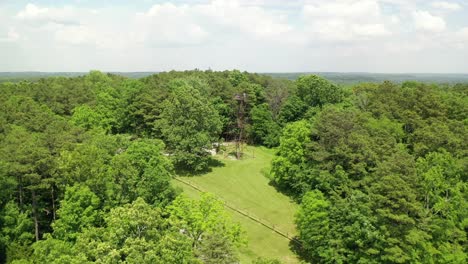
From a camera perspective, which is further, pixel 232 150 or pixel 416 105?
pixel 232 150

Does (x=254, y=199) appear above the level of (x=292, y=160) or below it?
below

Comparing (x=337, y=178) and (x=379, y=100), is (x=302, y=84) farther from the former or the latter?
(x=337, y=178)

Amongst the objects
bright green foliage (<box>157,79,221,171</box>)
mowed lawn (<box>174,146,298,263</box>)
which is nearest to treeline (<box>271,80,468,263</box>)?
mowed lawn (<box>174,146,298,263</box>)

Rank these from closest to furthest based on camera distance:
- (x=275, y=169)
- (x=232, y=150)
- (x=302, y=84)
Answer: (x=275, y=169) → (x=232, y=150) → (x=302, y=84)

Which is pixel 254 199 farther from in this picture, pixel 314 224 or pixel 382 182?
pixel 382 182

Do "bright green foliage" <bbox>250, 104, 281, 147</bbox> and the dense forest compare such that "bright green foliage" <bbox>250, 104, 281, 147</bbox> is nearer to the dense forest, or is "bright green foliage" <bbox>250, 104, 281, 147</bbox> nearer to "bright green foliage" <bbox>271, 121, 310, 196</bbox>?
the dense forest

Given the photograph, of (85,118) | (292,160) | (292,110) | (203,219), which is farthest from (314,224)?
(85,118)

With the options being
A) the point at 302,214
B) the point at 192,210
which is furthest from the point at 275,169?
the point at 192,210
